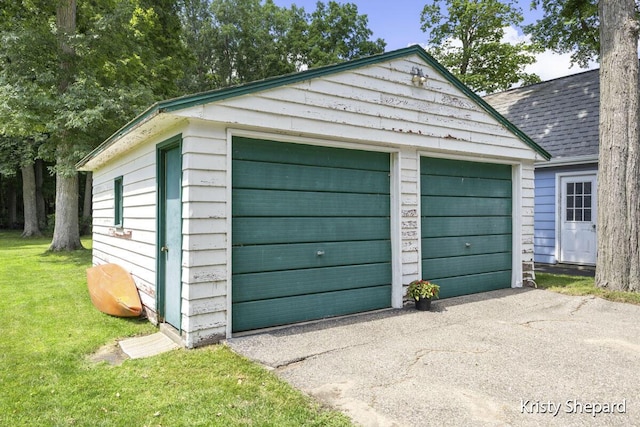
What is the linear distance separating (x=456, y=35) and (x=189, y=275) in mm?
22527

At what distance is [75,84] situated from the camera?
11.4m

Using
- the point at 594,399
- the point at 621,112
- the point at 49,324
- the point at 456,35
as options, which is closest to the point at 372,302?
the point at 594,399

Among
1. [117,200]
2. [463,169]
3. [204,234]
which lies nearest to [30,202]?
[117,200]

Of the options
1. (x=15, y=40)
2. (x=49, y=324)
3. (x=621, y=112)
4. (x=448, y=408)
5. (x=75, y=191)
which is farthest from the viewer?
(x=75, y=191)

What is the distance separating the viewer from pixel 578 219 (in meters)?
9.78

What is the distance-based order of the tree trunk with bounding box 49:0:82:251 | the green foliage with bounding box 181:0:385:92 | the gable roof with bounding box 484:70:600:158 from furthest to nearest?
1. the green foliage with bounding box 181:0:385:92
2. the tree trunk with bounding box 49:0:82:251
3. the gable roof with bounding box 484:70:600:158

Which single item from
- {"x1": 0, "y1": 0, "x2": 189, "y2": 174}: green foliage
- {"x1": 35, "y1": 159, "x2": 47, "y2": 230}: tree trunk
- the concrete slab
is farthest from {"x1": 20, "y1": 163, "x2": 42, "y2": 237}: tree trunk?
the concrete slab

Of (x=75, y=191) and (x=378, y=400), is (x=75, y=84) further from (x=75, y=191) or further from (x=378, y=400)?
(x=378, y=400)

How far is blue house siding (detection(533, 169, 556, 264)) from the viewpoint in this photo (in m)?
10.2

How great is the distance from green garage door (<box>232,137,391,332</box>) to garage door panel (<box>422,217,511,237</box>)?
33.8 inches

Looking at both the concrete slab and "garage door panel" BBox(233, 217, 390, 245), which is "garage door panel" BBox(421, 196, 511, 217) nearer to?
"garage door panel" BBox(233, 217, 390, 245)

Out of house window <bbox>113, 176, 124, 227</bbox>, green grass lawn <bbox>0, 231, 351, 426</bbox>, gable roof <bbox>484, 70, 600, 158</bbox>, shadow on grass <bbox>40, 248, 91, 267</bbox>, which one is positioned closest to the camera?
green grass lawn <bbox>0, 231, 351, 426</bbox>

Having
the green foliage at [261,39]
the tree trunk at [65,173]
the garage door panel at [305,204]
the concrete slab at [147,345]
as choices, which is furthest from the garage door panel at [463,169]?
the green foliage at [261,39]

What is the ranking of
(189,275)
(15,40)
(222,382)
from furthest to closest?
(15,40)
(189,275)
(222,382)
